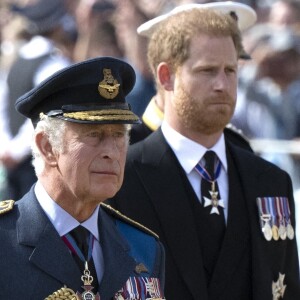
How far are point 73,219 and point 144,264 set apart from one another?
35 centimetres

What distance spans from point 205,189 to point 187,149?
0.66 ft

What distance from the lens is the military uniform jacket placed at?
3748 millimetres

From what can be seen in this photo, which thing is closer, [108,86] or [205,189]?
[108,86]

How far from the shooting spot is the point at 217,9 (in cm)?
587

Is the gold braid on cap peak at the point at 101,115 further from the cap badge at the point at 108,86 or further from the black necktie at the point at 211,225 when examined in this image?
the black necktie at the point at 211,225

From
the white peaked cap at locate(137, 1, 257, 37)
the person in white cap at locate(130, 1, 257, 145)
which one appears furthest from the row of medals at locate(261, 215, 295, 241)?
the white peaked cap at locate(137, 1, 257, 37)

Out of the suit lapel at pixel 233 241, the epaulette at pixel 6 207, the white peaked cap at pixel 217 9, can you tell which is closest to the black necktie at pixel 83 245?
the epaulette at pixel 6 207

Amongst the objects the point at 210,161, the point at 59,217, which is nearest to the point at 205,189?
the point at 210,161

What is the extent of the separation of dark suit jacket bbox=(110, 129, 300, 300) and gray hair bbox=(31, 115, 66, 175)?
1090 millimetres

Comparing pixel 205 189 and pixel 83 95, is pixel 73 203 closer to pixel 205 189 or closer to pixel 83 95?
pixel 83 95

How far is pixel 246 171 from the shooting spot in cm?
530

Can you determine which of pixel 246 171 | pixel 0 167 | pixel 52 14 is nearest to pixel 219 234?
pixel 246 171

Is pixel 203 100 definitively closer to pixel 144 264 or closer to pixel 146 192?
pixel 146 192

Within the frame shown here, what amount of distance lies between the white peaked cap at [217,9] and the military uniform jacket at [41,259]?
1825 millimetres
